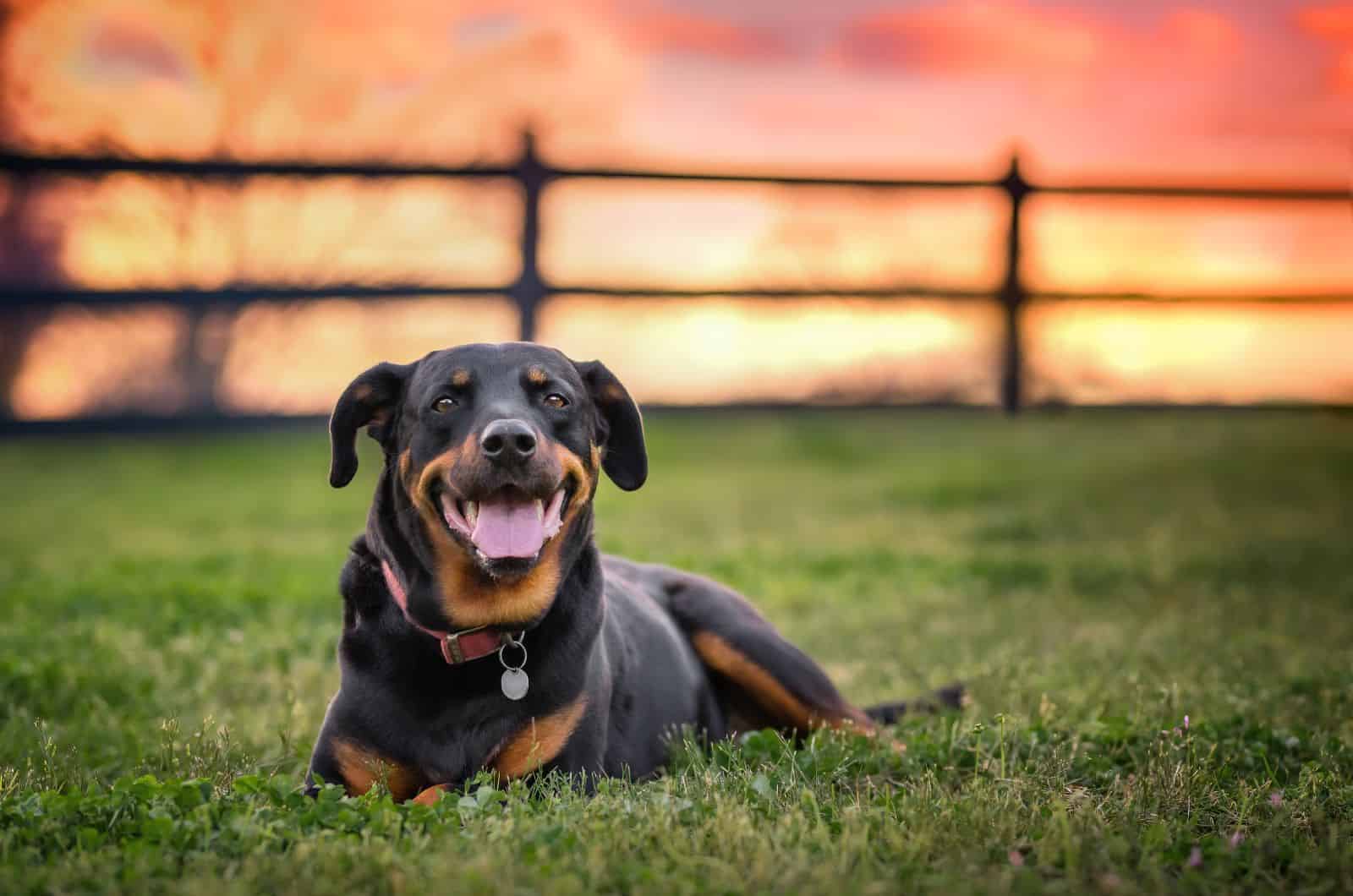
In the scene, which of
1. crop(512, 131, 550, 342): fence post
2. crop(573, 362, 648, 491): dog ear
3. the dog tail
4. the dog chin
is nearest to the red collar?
the dog chin

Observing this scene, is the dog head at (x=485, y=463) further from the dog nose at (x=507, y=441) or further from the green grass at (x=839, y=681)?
the green grass at (x=839, y=681)

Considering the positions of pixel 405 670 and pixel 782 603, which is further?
pixel 782 603

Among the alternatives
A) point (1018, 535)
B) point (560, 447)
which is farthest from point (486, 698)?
point (1018, 535)

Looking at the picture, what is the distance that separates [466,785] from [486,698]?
327mm

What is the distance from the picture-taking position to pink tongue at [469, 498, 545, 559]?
3.57 meters

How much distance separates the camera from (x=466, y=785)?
3330 millimetres

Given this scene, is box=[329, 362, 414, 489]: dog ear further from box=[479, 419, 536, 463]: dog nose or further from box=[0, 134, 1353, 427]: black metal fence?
box=[0, 134, 1353, 427]: black metal fence

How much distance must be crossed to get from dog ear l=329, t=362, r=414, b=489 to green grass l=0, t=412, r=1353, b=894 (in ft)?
2.85

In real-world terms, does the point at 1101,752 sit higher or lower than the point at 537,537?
lower

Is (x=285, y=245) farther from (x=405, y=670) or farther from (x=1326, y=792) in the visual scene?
(x=1326, y=792)

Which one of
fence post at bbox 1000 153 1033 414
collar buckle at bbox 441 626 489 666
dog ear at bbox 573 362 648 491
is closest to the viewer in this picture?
collar buckle at bbox 441 626 489 666

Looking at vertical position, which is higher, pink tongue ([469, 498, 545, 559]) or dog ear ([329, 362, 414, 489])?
dog ear ([329, 362, 414, 489])

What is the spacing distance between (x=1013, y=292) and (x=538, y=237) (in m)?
4.28

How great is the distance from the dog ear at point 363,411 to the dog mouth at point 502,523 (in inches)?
18.8
